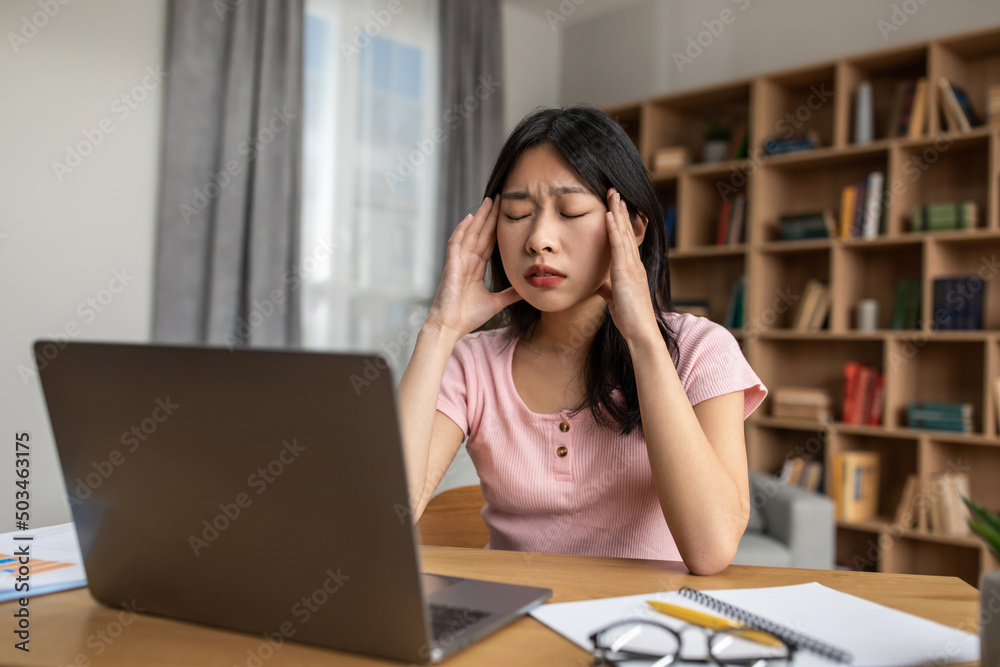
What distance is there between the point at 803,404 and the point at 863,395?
10.2 inches

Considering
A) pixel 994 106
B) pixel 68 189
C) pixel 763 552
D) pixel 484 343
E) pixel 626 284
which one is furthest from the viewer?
pixel 994 106

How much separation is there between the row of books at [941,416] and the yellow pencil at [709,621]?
2.80 m

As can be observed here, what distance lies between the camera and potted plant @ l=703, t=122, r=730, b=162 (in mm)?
3881

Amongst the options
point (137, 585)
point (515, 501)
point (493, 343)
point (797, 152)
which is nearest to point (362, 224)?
point (797, 152)

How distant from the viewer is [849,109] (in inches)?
134

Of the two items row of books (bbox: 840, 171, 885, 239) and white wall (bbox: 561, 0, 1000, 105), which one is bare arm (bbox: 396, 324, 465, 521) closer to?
row of books (bbox: 840, 171, 885, 239)

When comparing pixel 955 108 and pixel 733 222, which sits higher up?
pixel 955 108

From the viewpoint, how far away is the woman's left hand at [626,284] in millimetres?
1065

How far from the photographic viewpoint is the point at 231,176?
3.22m

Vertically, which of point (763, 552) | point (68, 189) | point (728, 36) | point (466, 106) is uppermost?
point (728, 36)

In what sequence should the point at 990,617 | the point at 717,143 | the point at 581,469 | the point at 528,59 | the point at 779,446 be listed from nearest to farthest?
the point at 990,617 → the point at 581,469 → the point at 779,446 → the point at 717,143 → the point at 528,59

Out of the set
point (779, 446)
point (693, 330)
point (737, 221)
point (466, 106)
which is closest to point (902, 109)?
point (737, 221)

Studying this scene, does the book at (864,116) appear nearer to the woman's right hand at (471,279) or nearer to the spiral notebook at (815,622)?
the woman's right hand at (471,279)

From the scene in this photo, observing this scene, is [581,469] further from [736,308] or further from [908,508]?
[736,308]
